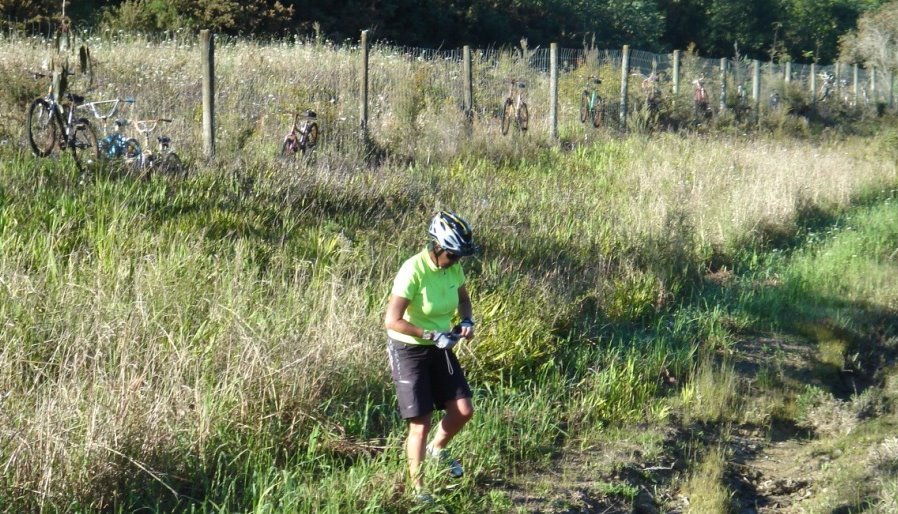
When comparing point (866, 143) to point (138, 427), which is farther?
point (866, 143)

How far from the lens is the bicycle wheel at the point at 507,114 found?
16333 mm

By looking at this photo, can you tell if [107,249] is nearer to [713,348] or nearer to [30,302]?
[30,302]

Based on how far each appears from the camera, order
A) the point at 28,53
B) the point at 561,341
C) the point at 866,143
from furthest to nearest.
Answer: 1. the point at 866,143
2. the point at 28,53
3. the point at 561,341

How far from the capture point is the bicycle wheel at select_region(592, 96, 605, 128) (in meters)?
19.0

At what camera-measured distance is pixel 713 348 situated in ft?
30.0

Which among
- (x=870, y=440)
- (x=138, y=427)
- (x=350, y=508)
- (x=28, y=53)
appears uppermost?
(x=28, y=53)

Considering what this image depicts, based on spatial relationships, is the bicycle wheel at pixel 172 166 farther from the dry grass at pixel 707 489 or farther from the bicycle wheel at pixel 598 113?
the bicycle wheel at pixel 598 113

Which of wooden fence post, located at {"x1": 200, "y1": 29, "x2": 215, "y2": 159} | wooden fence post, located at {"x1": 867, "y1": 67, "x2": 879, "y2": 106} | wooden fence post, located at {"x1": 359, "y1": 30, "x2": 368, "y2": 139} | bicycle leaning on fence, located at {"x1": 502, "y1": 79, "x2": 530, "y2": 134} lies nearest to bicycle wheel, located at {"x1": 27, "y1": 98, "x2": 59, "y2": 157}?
wooden fence post, located at {"x1": 200, "y1": 29, "x2": 215, "y2": 159}

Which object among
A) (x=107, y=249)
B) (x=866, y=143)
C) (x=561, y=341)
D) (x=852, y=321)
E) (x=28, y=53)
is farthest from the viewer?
(x=866, y=143)

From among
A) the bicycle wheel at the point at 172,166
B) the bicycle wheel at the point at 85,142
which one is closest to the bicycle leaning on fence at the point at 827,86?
the bicycle wheel at the point at 172,166

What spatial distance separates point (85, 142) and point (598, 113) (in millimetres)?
11140

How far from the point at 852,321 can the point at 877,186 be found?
7614 mm

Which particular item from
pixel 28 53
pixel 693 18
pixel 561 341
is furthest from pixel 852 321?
pixel 693 18

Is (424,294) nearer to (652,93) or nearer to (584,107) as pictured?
(584,107)
